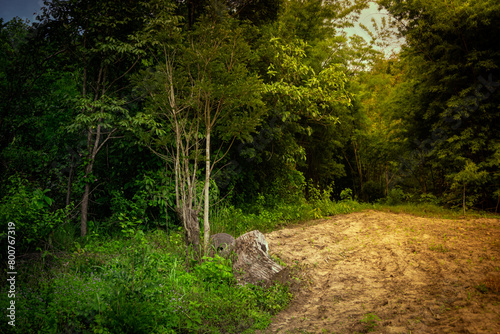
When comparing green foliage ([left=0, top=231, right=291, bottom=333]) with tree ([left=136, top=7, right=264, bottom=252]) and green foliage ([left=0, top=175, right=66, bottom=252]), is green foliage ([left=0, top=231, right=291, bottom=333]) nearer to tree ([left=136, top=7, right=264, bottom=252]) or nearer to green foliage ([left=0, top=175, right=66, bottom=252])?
→ green foliage ([left=0, top=175, right=66, bottom=252])

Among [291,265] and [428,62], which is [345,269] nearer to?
[291,265]

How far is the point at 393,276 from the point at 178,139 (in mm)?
3933

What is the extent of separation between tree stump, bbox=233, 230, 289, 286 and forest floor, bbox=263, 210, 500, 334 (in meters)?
0.45

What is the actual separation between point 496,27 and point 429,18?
1769 mm

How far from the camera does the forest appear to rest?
3555mm

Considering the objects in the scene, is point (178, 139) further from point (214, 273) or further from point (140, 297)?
point (140, 297)

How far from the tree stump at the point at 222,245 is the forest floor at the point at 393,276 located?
2.91 ft

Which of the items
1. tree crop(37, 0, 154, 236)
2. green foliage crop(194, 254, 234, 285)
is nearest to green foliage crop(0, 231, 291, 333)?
green foliage crop(194, 254, 234, 285)

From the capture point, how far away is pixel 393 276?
182 inches

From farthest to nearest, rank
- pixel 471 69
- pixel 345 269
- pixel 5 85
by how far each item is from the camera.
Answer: pixel 471 69 → pixel 5 85 → pixel 345 269

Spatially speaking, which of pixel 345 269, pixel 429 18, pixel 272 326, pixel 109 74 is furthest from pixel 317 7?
pixel 272 326

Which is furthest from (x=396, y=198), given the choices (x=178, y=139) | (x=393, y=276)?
(x=178, y=139)

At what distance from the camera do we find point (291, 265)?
5016 mm

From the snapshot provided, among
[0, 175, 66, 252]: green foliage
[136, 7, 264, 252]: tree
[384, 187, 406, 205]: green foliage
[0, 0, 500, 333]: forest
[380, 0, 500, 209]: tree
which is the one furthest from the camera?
[384, 187, 406, 205]: green foliage
